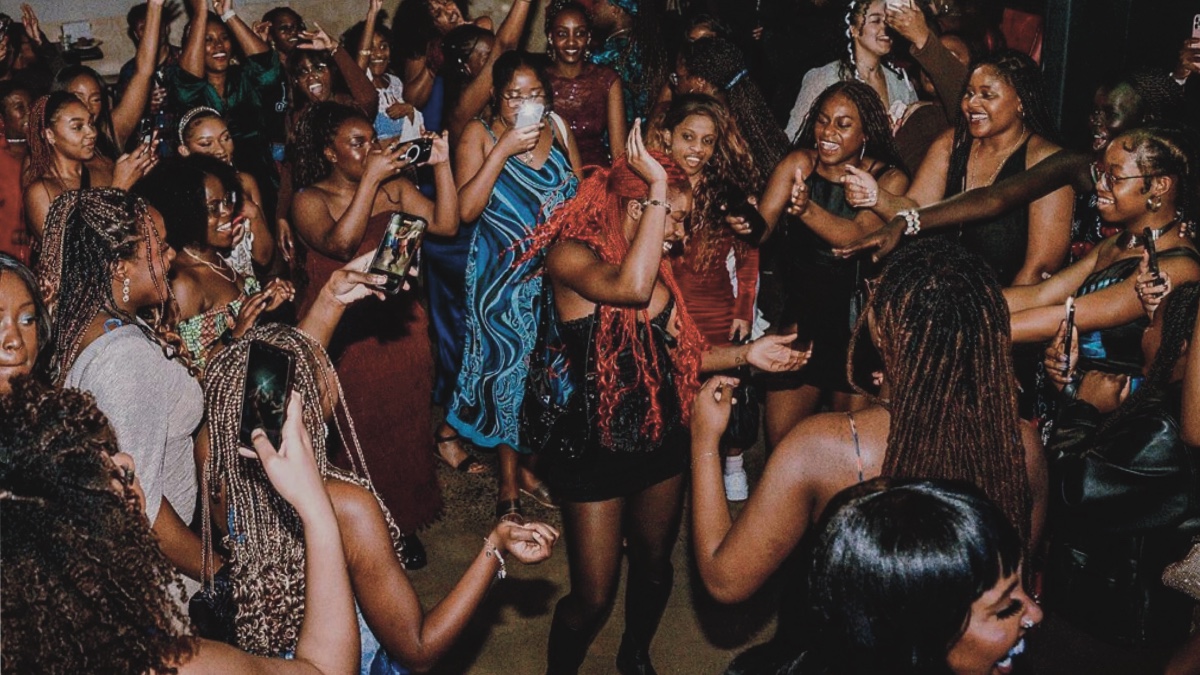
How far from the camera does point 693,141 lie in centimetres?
432

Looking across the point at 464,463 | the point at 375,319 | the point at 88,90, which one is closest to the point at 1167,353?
the point at 375,319

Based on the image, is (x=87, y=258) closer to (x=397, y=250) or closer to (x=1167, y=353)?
(x=397, y=250)

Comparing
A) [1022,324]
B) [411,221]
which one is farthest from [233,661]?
[1022,324]

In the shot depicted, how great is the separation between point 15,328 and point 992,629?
2.33 meters

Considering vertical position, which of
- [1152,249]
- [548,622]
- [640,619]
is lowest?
[548,622]

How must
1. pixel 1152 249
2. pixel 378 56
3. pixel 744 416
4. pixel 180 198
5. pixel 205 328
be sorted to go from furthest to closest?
pixel 378 56 → pixel 744 416 → pixel 180 198 → pixel 205 328 → pixel 1152 249

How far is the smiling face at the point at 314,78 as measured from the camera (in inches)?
256

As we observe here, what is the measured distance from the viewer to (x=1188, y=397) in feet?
9.28

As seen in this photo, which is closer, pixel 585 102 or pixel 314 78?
pixel 585 102

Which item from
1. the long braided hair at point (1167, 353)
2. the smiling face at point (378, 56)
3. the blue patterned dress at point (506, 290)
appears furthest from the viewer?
the smiling face at point (378, 56)

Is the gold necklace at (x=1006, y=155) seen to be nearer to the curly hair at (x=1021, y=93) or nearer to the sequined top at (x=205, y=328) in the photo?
the curly hair at (x=1021, y=93)

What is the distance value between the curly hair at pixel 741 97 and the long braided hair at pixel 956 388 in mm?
3489

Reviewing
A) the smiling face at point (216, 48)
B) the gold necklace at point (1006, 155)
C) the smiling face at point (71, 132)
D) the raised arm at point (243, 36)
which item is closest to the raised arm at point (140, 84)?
the smiling face at point (71, 132)

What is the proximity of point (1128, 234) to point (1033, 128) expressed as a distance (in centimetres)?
106
